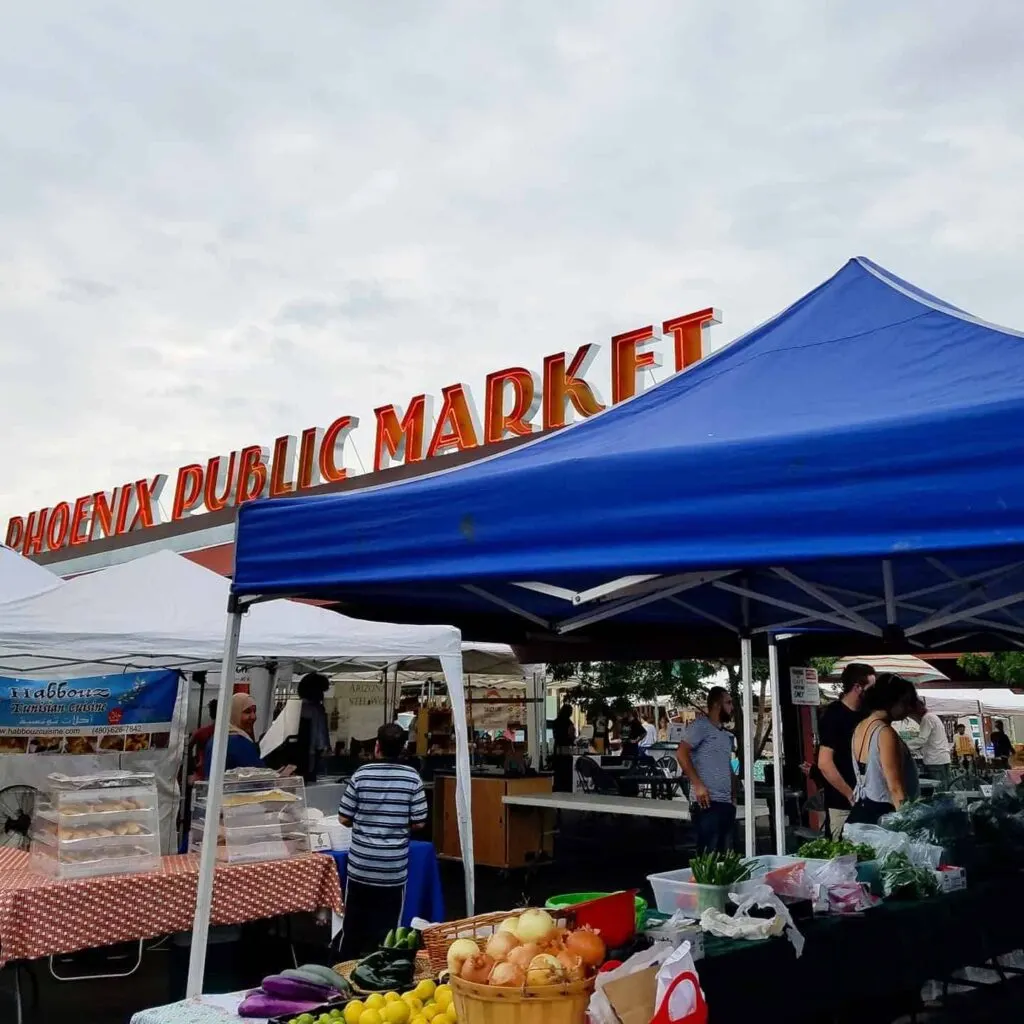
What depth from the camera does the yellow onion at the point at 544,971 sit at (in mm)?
2230

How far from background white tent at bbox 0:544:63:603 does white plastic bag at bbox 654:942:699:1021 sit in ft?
22.5

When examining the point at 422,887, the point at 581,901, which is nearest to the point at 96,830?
the point at 422,887

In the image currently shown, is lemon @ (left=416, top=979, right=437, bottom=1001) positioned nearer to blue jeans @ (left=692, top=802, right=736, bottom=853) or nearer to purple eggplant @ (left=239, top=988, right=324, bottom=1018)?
purple eggplant @ (left=239, top=988, right=324, bottom=1018)

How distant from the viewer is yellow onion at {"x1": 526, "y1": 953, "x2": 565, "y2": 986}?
7.32ft

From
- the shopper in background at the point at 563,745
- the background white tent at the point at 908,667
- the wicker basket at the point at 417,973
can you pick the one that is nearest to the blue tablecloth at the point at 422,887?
the wicker basket at the point at 417,973

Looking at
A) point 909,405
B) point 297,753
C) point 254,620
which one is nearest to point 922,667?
point 297,753

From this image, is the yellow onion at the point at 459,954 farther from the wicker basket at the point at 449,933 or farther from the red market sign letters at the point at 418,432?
the red market sign letters at the point at 418,432

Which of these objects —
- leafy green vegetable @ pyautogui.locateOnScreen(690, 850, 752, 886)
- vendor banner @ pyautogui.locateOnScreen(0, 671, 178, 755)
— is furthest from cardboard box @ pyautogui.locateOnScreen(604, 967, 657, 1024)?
vendor banner @ pyautogui.locateOnScreen(0, 671, 178, 755)

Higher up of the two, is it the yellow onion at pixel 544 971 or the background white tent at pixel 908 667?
the background white tent at pixel 908 667

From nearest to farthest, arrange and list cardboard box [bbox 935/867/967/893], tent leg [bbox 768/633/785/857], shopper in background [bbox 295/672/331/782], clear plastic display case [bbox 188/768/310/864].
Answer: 1. cardboard box [bbox 935/867/967/893]
2. clear plastic display case [bbox 188/768/310/864]
3. tent leg [bbox 768/633/785/857]
4. shopper in background [bbox 295/672/331/782]

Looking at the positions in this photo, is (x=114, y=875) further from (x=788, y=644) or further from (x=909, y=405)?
(x=788, y=644)

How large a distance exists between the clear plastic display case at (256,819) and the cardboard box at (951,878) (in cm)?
333

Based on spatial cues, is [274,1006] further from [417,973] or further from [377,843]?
[377,843]

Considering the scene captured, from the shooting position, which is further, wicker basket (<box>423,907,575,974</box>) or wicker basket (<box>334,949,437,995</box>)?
wicker basket (<box>423,907,575,974</box>)
